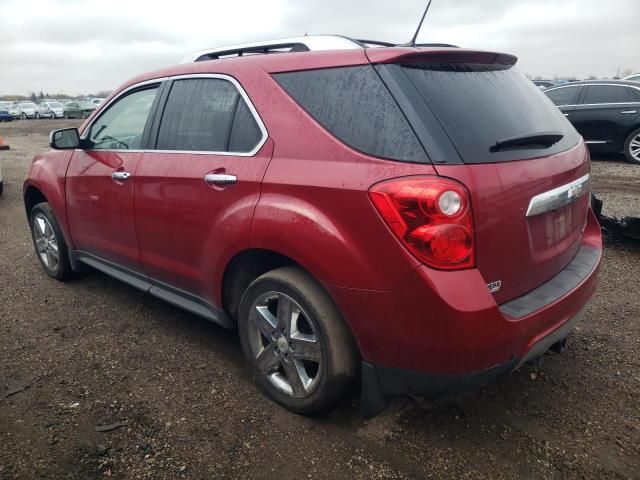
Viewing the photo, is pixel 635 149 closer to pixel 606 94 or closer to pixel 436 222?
pixel 606 94

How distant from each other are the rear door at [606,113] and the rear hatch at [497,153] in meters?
8.46

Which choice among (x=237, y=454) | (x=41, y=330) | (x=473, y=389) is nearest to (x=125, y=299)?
(x=41, y=330)

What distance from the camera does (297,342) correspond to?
239cm

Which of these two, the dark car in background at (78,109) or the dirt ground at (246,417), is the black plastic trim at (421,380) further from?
the dark car in background at (78,109)

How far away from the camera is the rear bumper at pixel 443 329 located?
6.18 ft

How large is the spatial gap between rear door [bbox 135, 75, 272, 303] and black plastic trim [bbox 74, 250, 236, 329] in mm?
54

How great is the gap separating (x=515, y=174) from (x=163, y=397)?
2.08 metres

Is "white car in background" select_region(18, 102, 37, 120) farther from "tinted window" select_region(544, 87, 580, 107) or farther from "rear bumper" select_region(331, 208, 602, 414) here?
"rear bumper" select_region(331, 208, 602, 414)

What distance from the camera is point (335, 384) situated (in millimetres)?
2266

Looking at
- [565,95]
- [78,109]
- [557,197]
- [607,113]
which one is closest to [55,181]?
[557,197]

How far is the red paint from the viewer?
6.28ft

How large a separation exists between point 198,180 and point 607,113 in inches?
370

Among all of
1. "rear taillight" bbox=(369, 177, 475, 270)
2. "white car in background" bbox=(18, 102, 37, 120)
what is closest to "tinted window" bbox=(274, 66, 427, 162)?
"rear taillight" bbox=(369, 177, 475, 270)

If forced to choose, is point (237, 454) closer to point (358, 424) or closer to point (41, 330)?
point (358, 424)
